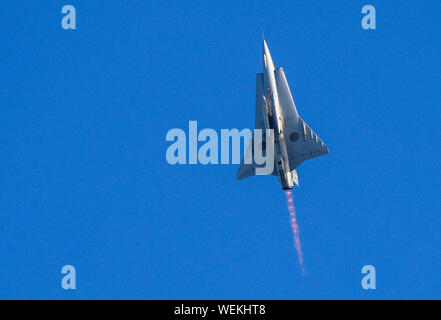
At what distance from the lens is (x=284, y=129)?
7006 centimetres

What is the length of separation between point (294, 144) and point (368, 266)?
39.2 ft

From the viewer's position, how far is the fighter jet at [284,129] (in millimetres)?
67438

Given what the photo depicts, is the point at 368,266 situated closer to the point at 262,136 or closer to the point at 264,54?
the point at 262,136

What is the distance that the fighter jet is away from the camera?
221 ft

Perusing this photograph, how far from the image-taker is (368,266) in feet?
221
